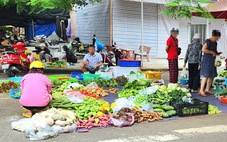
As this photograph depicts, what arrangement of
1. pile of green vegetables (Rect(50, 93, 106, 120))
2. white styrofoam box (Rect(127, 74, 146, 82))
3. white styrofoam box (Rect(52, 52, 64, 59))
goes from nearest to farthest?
1. pile of green vegetables (Rect(50, 93, 106, 120))
2. white styrofoam box (Rect(127, 74, 146, 82))
3. white styrofoam box (Rect(52, 52, 64, 59))

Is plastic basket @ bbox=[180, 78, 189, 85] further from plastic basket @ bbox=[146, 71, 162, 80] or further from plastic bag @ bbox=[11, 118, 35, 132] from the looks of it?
plastic bag @ bbox=[11, 118, 35, 132]

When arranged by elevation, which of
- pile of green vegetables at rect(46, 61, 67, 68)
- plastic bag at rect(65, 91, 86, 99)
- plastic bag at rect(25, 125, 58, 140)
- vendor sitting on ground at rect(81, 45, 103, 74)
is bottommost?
plastic bag at rect(25, 125, 58, 140)

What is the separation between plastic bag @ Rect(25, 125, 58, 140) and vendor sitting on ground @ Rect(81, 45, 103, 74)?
5823mm

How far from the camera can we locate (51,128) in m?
5.42

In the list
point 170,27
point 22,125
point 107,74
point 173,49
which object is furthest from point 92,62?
point 170,27

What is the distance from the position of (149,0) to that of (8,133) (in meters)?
14.9

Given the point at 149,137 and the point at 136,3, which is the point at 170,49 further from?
the point at 136,3

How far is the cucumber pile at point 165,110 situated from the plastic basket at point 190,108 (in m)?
0.11

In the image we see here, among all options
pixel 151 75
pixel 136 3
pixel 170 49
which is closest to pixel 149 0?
pixel 136 3

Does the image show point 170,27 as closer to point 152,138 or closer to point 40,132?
point 152,138

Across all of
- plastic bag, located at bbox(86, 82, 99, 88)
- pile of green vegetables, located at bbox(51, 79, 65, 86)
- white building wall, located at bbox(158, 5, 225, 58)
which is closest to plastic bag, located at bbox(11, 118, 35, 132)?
plastic bag, located at bbox(86, 82, 99, 88)

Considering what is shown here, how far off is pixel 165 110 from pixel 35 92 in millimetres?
2852

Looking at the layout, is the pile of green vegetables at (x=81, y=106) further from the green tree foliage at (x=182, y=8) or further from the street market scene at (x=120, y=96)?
the green tree foliage at (x=182, y=8)

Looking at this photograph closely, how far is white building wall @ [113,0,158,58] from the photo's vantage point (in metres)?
18.5
